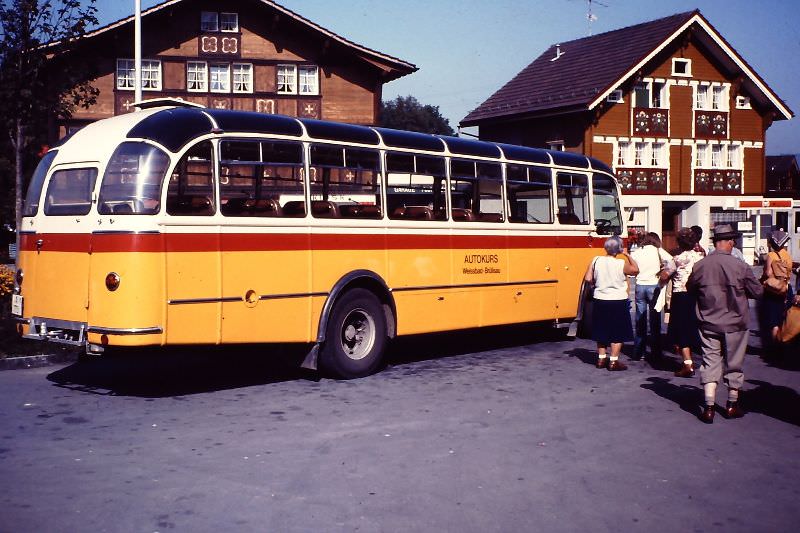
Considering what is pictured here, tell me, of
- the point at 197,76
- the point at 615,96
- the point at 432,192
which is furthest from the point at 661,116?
the point at 432,192

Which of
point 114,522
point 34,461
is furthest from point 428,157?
point 114,522

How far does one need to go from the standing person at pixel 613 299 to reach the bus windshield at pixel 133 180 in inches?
216

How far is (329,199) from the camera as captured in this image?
36.0 ft

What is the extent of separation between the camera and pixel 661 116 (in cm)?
4788

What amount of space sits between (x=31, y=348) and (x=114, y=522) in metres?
7.81

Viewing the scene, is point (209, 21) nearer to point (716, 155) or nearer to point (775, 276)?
point (716, 155)

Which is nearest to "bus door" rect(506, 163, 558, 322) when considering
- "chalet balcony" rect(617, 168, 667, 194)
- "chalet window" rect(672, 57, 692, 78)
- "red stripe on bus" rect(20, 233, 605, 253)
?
"red stripe on bus" rect(20, 233, 605, 253)

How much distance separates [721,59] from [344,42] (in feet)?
73.0

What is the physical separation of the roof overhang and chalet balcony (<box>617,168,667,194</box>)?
4170mm

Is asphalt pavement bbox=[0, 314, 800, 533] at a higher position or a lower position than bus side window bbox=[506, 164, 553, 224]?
lower

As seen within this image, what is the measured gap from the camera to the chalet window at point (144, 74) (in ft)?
117

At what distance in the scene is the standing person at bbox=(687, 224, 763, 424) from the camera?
27.7 feet

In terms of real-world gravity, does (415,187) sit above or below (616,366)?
above

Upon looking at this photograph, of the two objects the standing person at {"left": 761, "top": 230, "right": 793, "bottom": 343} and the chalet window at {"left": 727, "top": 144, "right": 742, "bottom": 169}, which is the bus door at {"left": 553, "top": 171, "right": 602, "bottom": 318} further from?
the chalet window at {"left": 727, "top": 144, "right": 742, "bottom": 169}
